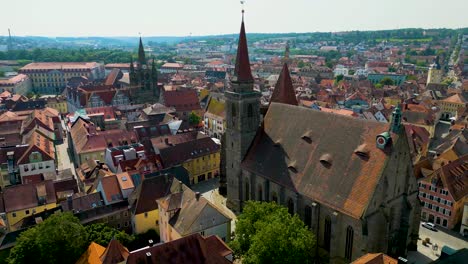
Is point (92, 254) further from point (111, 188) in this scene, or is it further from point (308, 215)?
point (308, 215)

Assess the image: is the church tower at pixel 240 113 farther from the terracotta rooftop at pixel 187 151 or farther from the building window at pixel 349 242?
the building window at pixel 349 242

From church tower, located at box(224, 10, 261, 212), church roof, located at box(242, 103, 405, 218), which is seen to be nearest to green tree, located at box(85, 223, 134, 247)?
church tower, located at box(224, 10, 261, 212)

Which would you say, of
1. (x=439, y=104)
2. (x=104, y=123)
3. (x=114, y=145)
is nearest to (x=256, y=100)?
(x=114, y=145)

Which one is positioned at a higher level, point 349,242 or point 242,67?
point 242,67

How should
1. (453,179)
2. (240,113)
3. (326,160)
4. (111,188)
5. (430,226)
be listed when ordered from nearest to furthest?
(326,160), (240,113), (430,226), (111,188), (453,179)

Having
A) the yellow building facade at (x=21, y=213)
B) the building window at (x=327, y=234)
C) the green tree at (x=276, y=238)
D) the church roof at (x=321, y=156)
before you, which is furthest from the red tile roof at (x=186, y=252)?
the yellow building facade at (x=21, y=213)

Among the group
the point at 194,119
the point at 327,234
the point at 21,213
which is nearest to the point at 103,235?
the point at 21,213

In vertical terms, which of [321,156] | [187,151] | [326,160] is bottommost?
[187,151]

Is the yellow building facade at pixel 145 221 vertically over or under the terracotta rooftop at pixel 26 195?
under
